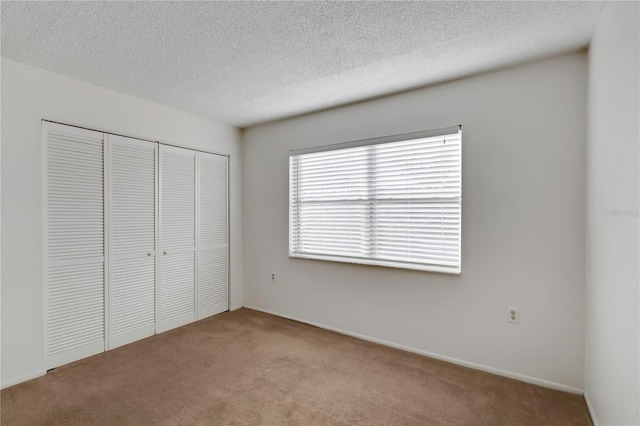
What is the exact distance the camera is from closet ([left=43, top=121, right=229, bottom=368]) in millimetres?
2566

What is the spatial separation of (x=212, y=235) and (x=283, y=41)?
2.54m

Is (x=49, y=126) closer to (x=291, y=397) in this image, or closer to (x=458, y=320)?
(x=291, y=397)

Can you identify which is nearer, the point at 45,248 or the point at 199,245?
the point at 45,248

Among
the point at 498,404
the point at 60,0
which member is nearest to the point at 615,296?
the point at 498,404

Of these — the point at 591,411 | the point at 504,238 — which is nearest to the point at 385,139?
the point at 504,238

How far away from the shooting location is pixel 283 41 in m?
2.02

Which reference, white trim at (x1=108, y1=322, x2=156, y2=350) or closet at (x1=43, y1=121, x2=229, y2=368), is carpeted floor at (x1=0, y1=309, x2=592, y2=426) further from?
closet at (x1=43, y1=121, x2=229, y2=368)

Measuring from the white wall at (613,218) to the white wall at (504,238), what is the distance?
137 mm

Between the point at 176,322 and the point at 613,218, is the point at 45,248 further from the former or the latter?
the point at 613,218

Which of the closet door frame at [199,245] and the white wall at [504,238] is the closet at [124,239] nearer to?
the closet door frame at [199,245]

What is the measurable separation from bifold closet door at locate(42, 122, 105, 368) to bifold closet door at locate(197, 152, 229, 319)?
1039mm

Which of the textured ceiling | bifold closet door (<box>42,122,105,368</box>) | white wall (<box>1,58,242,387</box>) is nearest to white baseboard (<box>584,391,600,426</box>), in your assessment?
the textured ceiling

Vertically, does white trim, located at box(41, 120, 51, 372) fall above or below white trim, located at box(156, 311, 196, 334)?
above

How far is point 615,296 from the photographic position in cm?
152
